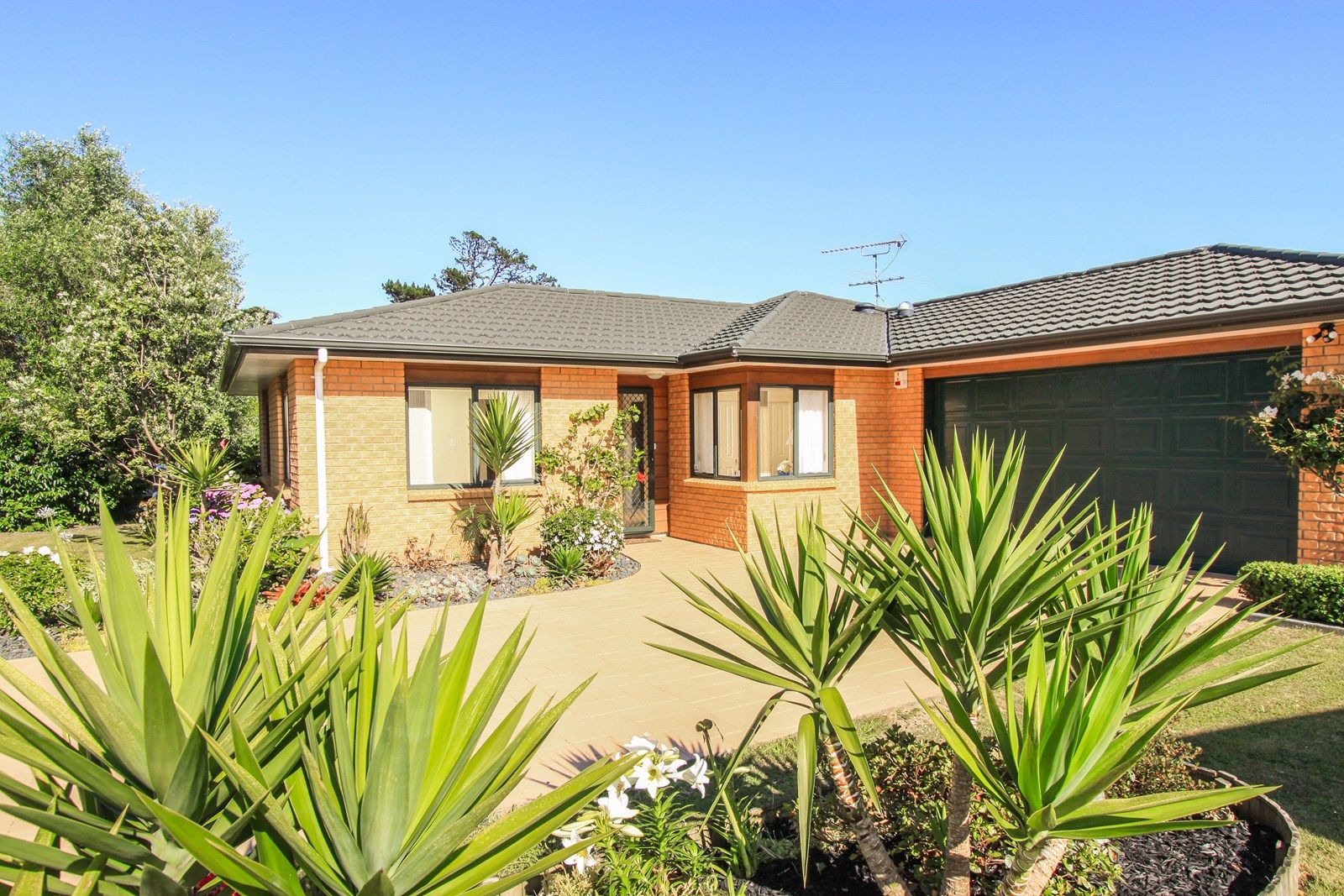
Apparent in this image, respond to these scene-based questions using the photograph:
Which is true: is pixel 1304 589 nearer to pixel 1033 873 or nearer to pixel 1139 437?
pixel 1139 437

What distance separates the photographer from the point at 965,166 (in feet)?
50.4

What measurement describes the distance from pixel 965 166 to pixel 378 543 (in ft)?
42.4

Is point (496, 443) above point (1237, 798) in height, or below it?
above

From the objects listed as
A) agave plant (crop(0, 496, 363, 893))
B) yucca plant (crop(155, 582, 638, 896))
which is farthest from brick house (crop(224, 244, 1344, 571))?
agave plant (crop(0, 496, 363, 893))

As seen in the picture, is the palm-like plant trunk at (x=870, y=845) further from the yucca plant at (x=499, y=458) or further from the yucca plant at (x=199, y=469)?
the yucca plant at (x=199, y=469)

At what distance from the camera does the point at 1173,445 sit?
9.48 metres

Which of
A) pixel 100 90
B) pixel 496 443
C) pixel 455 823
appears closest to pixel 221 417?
pixel 100 90

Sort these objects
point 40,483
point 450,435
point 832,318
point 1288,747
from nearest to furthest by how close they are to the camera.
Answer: point 1288,747, point 450,435, point 832,318, point 40,483

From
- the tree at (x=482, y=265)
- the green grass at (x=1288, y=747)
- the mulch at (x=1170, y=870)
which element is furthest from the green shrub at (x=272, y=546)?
the tree at (x=482, y=265)

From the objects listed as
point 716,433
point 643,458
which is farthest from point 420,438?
point 716,433

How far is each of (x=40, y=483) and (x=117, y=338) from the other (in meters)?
4.20

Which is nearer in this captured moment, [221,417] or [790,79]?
[790,79]

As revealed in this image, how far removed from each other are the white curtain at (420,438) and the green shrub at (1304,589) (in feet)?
31.6

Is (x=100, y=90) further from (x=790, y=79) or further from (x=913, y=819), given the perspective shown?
(x=913, y=819)
